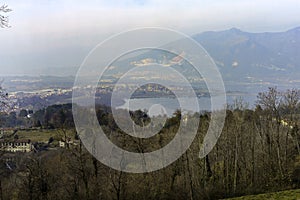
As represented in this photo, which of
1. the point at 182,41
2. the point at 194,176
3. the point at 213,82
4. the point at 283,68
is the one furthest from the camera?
the point at 283,68

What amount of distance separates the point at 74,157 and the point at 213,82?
923 centimetres

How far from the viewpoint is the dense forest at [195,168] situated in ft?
53.2

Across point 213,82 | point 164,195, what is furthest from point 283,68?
point 213,82

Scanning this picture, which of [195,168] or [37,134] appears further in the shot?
[37,134]

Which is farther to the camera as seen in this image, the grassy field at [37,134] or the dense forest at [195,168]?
the grassy field at [37,134]

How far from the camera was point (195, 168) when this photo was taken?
18.4 meters

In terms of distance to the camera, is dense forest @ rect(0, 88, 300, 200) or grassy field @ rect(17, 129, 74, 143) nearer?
dense forest @ rect(0, 88, 300, 200)

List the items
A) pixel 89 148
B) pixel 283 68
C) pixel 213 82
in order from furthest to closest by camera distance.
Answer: pixel 283 68 < pixel 89 148 < pixel 213 82

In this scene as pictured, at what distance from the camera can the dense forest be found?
16.2 meters

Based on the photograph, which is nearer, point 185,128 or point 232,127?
point 185,128

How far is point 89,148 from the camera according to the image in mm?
14891

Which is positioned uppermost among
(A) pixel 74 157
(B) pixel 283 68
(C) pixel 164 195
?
(B) pixel 283 68

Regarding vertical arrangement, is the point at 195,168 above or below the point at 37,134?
below

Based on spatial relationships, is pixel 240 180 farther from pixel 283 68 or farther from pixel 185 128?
pixel 283 68
